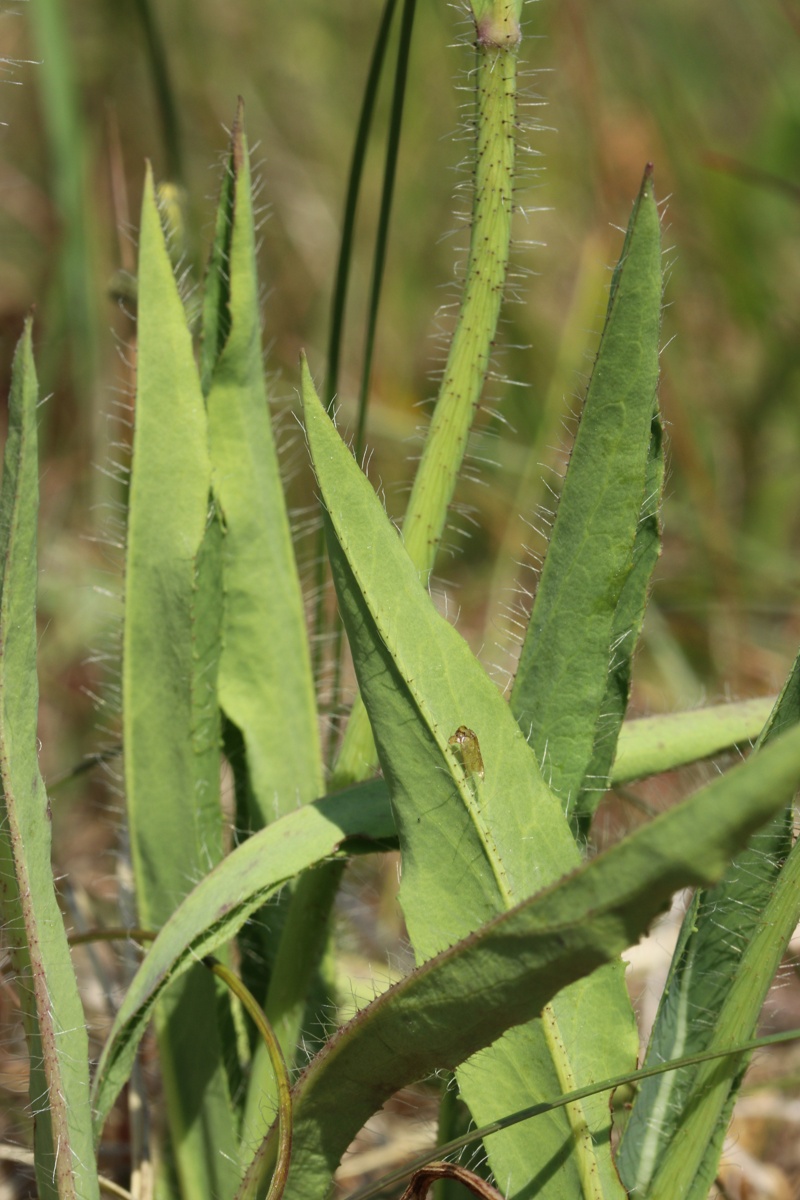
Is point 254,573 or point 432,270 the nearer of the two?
point 254,573

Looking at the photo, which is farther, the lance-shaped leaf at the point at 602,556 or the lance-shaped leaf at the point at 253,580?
the lance-shaped leaf at the point at 253,580

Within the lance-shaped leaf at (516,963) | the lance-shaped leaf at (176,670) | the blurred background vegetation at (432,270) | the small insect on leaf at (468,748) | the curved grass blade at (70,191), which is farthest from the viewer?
the blurred background vegetation at (432,270)

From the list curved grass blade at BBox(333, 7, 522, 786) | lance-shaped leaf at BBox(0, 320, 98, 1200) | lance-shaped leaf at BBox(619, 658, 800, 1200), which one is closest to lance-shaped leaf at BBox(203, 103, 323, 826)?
curved grass blade at BBox(333, 7, 522, 786)

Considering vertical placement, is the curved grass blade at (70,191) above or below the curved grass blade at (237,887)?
above

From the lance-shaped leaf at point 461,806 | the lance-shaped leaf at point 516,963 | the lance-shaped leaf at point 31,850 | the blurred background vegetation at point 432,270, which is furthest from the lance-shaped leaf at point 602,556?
the blurred background vegetation at point 432,270

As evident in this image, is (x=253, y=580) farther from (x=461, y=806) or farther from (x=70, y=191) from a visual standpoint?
(x=70, y=191)

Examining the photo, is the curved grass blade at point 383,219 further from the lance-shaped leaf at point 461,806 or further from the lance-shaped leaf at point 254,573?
the lance-shaped leaf at point 461,806

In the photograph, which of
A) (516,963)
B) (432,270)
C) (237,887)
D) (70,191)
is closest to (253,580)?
(237,887)
